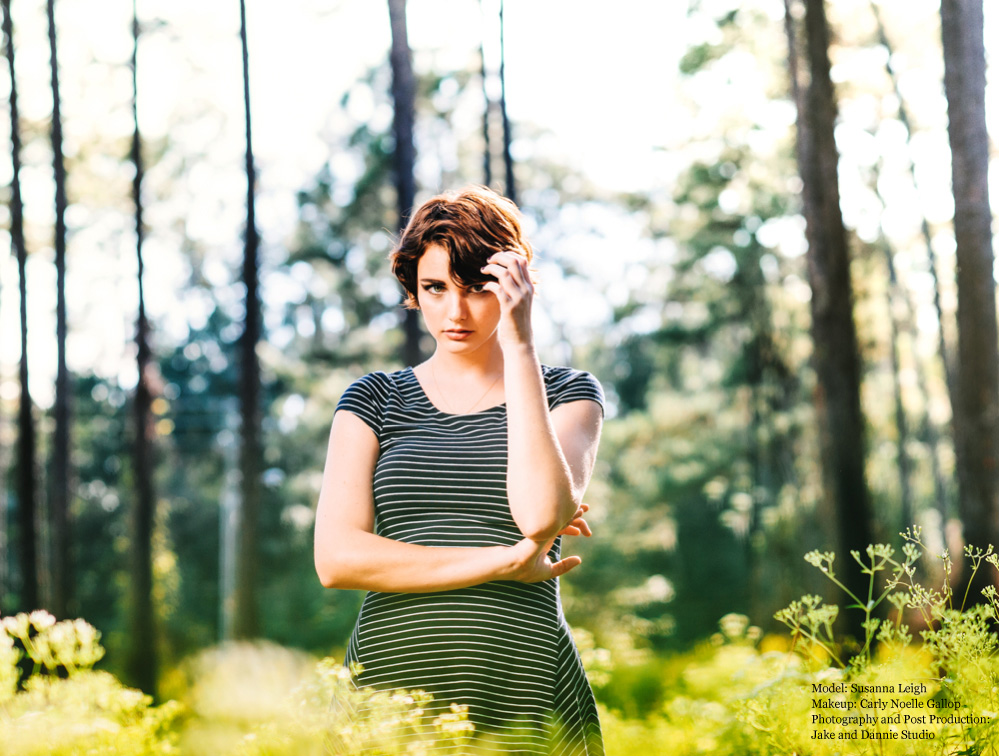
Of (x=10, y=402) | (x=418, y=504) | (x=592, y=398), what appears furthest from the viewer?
(x=10, y=402)

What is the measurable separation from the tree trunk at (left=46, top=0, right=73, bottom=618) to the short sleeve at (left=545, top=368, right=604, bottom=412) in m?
15.0

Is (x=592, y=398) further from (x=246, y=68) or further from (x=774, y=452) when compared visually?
(x=774, y=452)

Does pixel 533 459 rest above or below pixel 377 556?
above

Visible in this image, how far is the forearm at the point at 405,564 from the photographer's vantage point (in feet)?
5.92

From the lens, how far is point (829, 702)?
5.29 ft

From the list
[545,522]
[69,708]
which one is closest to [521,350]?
[545,522]

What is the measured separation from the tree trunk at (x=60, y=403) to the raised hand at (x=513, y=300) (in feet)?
50.1

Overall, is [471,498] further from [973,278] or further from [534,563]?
[973,278]

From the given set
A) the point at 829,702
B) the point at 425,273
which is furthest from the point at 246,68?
the point at 829,702

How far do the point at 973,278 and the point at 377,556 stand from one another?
5002mm

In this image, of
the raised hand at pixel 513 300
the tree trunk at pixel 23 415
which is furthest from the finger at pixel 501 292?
the tree trunk at pixel 23 415

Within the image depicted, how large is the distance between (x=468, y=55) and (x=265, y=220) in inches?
350

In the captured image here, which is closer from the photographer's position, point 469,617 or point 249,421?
point 469,617

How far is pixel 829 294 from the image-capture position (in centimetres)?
1011
